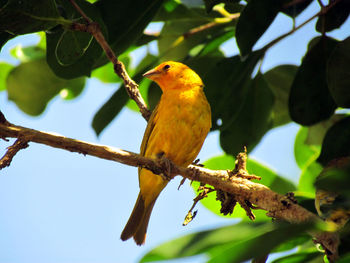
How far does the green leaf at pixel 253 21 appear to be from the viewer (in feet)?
9.11

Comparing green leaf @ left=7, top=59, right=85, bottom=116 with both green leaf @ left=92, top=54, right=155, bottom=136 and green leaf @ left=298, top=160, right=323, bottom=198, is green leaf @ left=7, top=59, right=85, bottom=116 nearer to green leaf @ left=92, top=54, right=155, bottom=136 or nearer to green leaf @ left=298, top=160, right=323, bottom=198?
green leaf @ left=92, top=54, right=155, bottom=136

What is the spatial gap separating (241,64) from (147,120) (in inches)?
34.1

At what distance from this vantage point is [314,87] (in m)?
3.28

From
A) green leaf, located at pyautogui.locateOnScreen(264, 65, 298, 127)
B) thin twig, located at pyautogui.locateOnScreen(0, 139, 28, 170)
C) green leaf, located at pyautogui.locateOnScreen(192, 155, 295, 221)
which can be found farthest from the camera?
green leaf, located at pyautogui.locateOnScreen(264, 65, 298, 127)

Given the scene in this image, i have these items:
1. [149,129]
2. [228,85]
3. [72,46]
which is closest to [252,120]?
[228,85]

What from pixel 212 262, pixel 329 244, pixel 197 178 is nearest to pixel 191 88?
pixel 197 178

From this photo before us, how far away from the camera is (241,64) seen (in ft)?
11.5

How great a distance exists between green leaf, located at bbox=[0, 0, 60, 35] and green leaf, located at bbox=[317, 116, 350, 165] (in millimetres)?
1966

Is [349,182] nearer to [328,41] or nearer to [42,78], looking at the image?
[328,41]

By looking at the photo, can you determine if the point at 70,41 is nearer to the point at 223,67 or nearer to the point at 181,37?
the point at 223,67

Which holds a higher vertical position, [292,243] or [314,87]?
[292,243]

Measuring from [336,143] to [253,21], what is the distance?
3.38 feet

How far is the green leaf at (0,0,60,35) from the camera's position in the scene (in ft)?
8.34

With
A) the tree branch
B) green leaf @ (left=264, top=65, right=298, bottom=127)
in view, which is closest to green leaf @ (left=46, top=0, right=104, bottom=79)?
the tree branch
